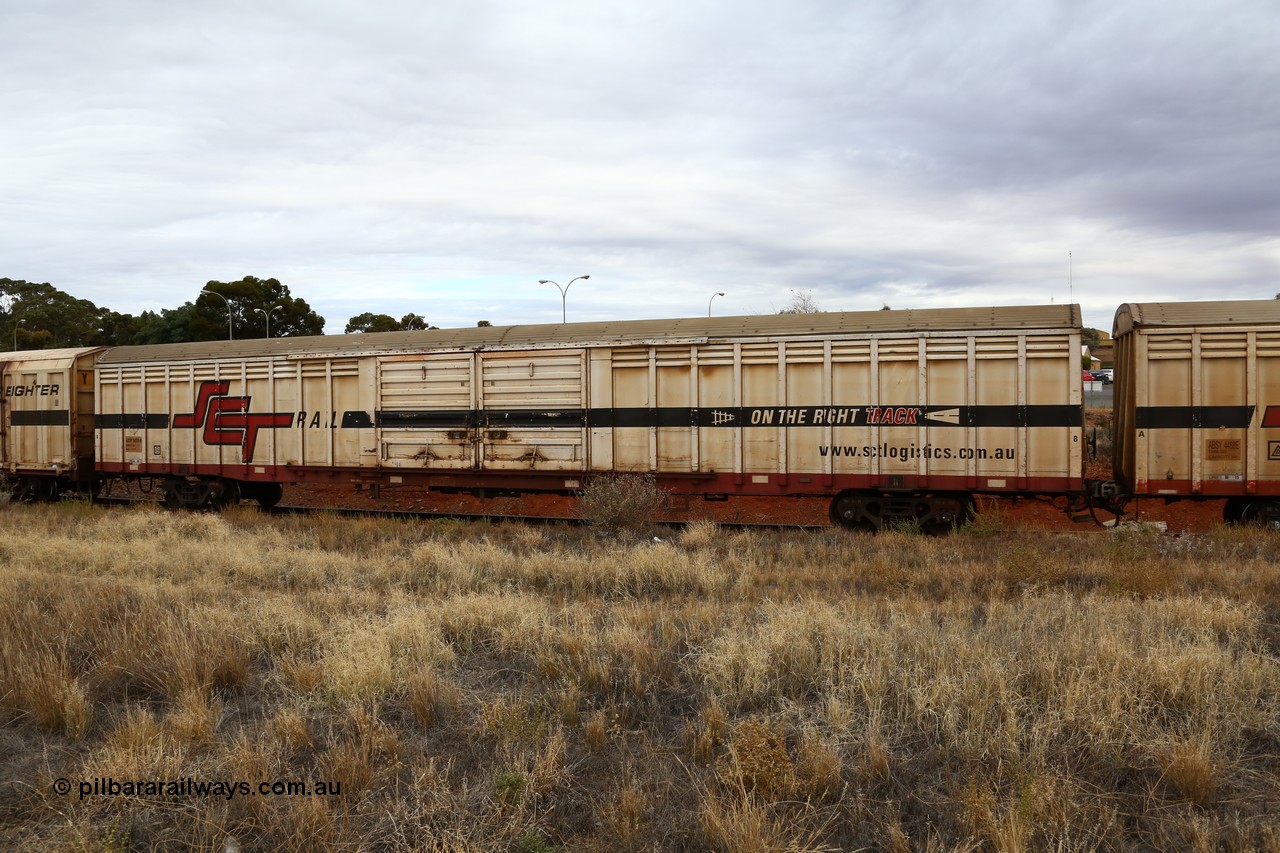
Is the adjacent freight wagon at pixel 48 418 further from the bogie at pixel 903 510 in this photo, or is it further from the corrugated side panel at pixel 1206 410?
the corrugated side panel at pixel 1206 410

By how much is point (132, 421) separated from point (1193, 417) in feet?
61.0

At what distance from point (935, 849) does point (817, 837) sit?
1.60 feet

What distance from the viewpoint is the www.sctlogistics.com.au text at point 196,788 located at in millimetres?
3918

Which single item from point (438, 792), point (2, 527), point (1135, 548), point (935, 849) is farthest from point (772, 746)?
point (2, 527)

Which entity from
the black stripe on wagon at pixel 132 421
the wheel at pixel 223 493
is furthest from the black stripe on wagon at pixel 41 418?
the wheel at pixel 223 493

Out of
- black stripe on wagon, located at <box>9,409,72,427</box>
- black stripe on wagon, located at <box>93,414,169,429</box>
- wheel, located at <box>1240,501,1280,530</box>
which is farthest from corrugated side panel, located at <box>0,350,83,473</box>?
wheel, located at <box>1240,501,1280,530</box>

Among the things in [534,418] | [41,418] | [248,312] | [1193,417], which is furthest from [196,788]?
[248,312]

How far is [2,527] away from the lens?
1328cm

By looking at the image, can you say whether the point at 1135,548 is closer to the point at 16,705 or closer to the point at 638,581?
the point at 638,581

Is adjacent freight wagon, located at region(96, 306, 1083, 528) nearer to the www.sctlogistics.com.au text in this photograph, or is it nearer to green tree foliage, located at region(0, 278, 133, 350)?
the www.sctlogistics.com.au text

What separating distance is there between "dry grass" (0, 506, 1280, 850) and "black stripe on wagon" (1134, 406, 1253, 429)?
Result: 324 centimetres

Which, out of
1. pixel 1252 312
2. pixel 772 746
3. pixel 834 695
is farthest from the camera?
pixel 1252 312

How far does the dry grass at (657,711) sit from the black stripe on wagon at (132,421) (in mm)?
8719

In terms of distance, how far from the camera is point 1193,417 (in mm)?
11109
